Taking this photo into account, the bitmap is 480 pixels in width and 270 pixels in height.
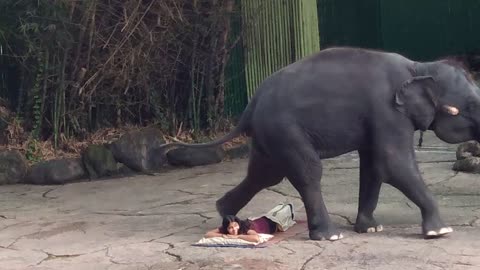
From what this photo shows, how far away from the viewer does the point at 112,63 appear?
29.1 feet

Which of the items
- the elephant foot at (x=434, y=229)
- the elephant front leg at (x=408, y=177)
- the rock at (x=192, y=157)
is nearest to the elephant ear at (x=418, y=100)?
the elephant front leg at (x=408, y=177)

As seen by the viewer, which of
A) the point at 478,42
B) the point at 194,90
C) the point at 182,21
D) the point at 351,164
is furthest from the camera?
the point at 478,42

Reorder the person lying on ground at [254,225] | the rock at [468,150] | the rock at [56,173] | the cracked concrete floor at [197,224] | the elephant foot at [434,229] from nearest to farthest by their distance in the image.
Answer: the cracked concrete floor at [197,224] < the elephant foot at [434,229] < the person lying on ground at [254,225] < the rock at [468,150] < the rock at [56,173]

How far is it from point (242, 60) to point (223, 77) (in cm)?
36

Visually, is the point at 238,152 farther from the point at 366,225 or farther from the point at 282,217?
the point at 366,225

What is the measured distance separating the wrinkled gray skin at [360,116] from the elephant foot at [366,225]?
227mm

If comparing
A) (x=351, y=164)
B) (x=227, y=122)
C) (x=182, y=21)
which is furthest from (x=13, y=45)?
(x=351, y=164)

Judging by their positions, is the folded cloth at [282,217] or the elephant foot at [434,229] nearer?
the elephant foot at [434,229]

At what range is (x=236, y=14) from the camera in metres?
9.41

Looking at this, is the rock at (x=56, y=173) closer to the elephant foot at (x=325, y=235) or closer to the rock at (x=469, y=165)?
the rock at (x=469, y=165)

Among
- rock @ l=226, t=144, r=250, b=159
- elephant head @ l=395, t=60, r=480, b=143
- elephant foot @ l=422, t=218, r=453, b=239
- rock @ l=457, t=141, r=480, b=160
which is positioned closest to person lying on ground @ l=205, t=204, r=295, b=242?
elephant foot @ l=422, t=218, r=453, b=239

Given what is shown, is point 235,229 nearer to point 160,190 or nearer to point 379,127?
point 379,127

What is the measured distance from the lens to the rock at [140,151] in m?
8.80

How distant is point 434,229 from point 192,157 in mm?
4029
